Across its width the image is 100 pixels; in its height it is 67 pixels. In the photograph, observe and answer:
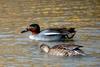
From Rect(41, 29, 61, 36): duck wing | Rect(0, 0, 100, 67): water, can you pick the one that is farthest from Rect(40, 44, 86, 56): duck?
Rect(41, 29, 61, 36): duck wing

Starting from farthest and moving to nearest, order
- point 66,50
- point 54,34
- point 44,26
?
point 44,26 → point 54,34 → point 66,50

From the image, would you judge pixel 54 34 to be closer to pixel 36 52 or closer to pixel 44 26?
pixel 36 52

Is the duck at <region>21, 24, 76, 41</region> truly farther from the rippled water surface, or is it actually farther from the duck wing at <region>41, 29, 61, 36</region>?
the rippled water surface

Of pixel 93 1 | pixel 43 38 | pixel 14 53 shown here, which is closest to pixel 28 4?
pixel 93 1

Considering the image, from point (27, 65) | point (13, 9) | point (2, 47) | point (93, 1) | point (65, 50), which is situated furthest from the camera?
point (93, 1)

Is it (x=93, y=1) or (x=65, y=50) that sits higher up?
(x=65, y=50)

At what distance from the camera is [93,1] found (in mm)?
27297

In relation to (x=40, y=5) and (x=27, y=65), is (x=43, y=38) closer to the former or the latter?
(x=27, y=65)

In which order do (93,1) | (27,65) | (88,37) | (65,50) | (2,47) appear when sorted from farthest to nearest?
(93,1)
(88,37)
(2,47)
(65,50)
(27,65)

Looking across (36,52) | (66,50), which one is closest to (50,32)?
(36,52)

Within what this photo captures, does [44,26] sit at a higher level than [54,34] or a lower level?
lower

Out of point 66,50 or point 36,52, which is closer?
point 66,50

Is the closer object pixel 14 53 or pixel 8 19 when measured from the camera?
pixel 14 53

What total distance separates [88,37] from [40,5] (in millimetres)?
7973
